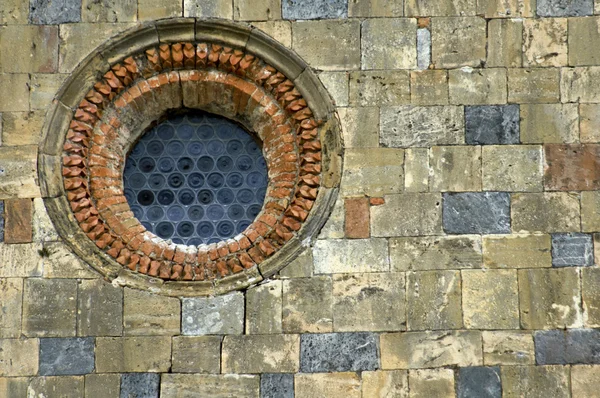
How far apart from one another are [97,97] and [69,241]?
1422 millimetres

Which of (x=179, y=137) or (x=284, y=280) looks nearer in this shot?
(x=284, y=280)

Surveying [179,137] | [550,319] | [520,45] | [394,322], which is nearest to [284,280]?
[394,322]

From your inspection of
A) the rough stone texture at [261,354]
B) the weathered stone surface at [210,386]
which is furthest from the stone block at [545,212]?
the weathered stone surface at [210,386]

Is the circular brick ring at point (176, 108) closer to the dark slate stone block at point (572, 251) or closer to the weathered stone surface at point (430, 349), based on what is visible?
the weathered stone surface at point (430, 349)

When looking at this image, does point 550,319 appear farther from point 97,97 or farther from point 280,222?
point 97,97

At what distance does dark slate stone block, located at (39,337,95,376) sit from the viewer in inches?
326

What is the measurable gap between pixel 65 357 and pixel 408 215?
3442 mm

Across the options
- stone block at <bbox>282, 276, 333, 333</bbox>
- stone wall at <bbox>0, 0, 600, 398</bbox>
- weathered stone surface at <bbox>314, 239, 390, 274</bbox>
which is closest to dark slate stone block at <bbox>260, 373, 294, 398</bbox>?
stone wall at <bbox>0, 0, 600, 398</bbox>

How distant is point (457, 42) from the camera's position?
8.80 metres

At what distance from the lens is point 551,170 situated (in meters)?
8.64

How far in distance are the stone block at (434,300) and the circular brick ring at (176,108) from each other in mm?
1080

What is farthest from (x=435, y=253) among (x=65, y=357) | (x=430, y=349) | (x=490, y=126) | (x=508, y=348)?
(x=65, y=357)

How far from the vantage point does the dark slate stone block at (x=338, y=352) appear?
27.3 ft

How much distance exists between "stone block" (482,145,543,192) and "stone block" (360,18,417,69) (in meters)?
1.17
